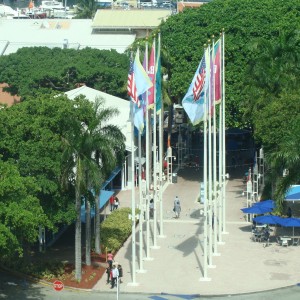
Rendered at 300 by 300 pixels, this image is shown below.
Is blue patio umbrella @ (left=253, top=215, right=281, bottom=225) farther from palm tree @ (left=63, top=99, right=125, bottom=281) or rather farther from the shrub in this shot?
palm tree @ (left=63, top=99, right=125, bottom=281)

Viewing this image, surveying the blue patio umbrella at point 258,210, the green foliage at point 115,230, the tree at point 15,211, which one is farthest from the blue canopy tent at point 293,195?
the tree at point 15,211

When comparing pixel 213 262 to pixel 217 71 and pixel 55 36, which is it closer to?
pixel 217 71

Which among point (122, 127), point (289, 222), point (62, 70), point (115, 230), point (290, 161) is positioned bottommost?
point (115, 230)

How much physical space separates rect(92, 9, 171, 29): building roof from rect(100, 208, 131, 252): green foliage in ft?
257

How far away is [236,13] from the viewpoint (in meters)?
90.8

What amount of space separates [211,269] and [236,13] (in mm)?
34086

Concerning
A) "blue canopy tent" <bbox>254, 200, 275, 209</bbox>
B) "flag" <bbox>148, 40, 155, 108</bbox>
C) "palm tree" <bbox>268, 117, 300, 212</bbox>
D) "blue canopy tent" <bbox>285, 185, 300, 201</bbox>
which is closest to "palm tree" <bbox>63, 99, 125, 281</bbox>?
"flag" <bbox>148, 40, 155, 108</bbox>

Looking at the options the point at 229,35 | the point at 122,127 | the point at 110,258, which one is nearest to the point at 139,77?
the point at 110,258

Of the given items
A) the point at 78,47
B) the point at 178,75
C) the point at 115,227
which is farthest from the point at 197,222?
the point at 78,47

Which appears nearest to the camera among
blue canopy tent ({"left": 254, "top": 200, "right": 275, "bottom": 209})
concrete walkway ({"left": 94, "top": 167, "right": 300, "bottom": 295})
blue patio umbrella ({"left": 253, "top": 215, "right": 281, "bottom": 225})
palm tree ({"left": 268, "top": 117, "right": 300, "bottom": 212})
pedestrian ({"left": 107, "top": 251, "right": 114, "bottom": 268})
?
concrete walkway ({"left": 94, "top": 167, "right": 300, "bottom": 295})

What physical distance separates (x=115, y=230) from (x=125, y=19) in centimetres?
8485

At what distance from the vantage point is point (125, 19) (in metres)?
150

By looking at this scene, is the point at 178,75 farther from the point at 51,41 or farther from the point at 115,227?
the point at 51,41

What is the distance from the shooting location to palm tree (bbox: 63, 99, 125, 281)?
58.1 m
